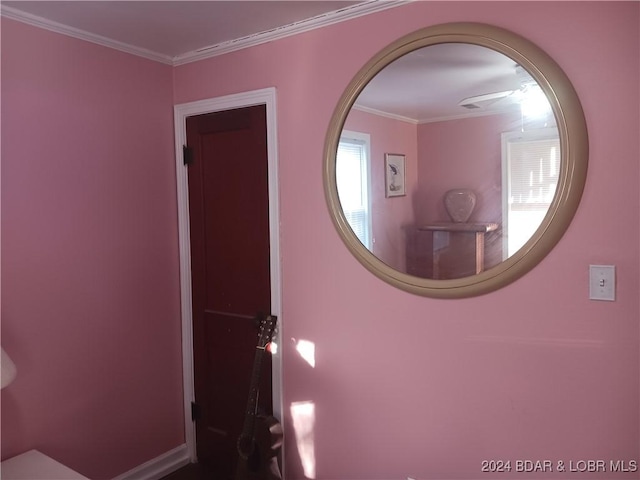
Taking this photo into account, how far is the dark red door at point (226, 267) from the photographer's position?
2.53 meters

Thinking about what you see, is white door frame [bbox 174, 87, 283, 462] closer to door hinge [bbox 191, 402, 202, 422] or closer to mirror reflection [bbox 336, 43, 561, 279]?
door hinge [bbox 191, 402, 202, 422]

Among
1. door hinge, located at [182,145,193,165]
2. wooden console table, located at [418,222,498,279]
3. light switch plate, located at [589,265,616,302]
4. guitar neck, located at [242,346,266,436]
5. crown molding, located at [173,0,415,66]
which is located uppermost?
crown molding, located at [173,0,415,66]

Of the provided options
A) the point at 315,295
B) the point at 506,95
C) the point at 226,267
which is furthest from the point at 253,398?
the point at 506,95

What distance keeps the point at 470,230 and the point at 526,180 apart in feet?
0.89

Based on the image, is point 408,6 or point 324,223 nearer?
point 408,6

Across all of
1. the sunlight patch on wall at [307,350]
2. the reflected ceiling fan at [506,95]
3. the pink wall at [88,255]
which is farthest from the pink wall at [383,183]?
the pink wall at [88,255]

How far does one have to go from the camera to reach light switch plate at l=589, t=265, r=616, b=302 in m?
1.64

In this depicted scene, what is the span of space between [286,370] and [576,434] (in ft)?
4.23

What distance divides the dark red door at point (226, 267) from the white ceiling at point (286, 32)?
0.41 metres

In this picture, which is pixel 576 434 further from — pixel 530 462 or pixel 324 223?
pixel 324 223

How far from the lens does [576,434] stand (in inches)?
68.2

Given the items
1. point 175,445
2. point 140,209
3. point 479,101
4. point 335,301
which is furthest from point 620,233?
point 175,445

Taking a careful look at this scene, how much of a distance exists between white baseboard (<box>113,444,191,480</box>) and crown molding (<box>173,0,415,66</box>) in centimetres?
219

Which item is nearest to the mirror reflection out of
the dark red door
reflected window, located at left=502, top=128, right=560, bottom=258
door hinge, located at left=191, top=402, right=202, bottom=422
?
reflected window, located at left=502, top=128, right=560, bottom=258
